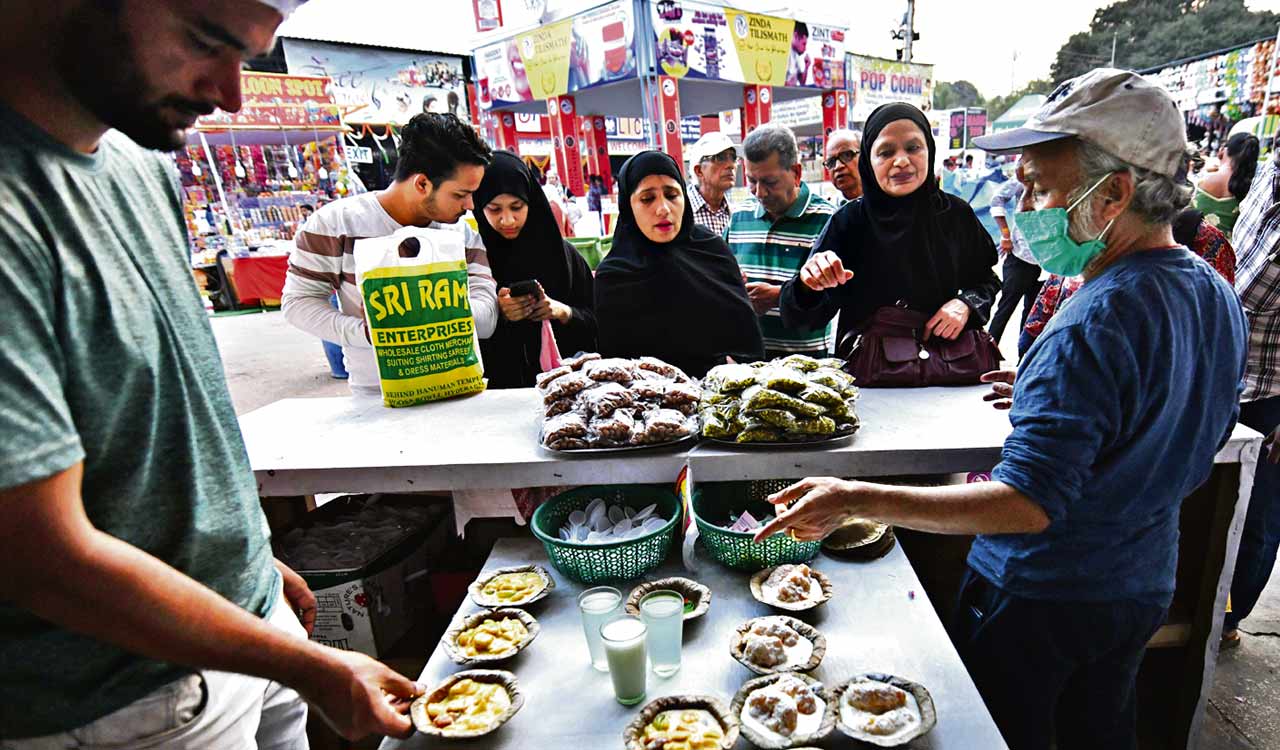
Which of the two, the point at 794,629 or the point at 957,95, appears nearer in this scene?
the point at 794,629

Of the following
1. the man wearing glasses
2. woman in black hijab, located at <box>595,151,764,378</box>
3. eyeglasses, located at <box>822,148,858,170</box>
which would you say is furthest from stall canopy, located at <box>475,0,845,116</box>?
woman in black hijab, located at <box>595,151,764,378</box>

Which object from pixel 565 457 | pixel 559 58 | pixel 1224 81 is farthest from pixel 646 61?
pixel 1224 81

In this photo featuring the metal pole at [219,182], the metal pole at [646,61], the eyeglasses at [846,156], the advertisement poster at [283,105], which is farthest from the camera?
the advertisement poster at [283,105]

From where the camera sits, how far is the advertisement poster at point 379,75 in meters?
14.3

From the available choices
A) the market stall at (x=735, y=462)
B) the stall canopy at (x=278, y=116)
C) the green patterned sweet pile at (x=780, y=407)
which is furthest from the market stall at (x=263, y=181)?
the green patterned sweet pile at (x=780, y=407)

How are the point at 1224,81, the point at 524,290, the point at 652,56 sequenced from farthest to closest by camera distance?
the point at 1224,81 → the point at 652,56 → the point at 524,290

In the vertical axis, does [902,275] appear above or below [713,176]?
below

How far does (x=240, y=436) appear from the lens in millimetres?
1188

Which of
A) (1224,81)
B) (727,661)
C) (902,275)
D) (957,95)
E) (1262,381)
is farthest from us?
(957,95)

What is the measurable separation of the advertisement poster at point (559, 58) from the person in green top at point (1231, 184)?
5434 mm

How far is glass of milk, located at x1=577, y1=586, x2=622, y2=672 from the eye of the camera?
1404 mm

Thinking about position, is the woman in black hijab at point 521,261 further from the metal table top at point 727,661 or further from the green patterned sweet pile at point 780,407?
the metal table top at point 727,661

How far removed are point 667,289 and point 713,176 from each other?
205 cm

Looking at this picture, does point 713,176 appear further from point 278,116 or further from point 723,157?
point 278,116
